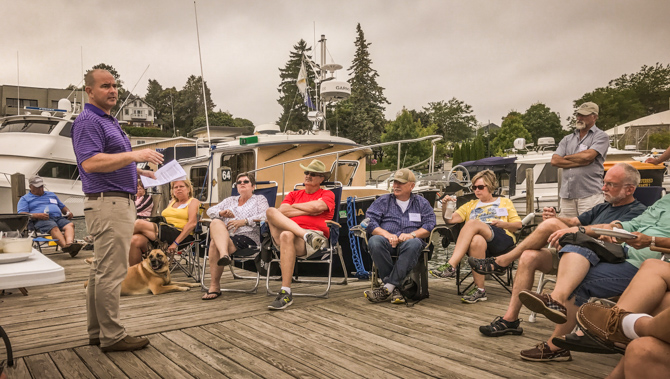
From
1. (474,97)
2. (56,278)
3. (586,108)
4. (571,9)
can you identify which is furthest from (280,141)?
(474,97)

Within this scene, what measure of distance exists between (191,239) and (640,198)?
14.4ft

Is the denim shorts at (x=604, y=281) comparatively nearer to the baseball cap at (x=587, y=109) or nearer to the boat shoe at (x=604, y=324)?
the boat shoe at (x=604, y=324)

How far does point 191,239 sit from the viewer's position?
17.7 ft

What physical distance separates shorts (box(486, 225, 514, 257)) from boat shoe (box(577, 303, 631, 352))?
220cm

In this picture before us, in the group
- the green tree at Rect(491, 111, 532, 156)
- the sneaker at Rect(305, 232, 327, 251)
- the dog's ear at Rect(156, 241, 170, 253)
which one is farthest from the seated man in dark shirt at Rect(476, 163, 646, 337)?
the green tree at Rect(491, 111, 532, 156)

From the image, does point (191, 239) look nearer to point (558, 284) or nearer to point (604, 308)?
point (558, 284)

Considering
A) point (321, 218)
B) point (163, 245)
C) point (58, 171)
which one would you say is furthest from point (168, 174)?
point (58, 171)

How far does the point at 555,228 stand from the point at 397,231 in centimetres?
165

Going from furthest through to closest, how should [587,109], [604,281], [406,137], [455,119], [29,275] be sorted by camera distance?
[455,119], [406,137], [587,109], [604,281], [29,275]

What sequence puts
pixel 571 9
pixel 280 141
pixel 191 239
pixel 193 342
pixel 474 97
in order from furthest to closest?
pixel 474 97
pixel 571 9
pixel 280 141
pixel 191 239
pixel 193 342

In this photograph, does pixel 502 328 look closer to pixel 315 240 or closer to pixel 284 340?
pixel 284 340

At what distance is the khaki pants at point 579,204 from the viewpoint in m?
4.31

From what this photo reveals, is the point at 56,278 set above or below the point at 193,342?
above

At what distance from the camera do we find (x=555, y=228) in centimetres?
300
